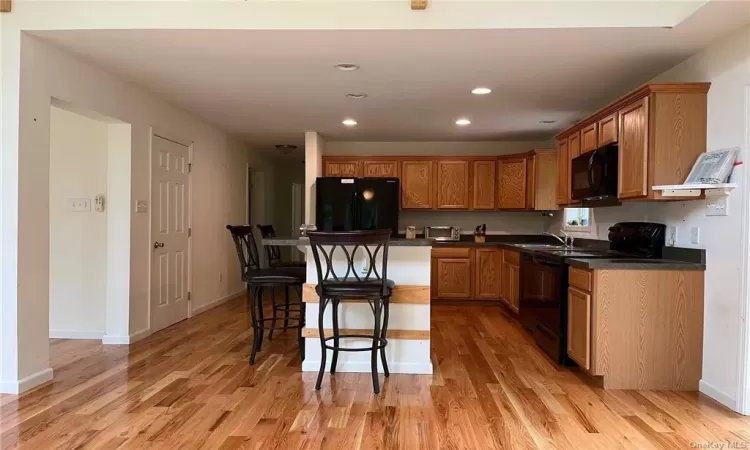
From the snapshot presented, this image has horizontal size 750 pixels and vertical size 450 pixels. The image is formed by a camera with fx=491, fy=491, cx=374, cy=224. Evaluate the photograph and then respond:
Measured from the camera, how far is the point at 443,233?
664cm

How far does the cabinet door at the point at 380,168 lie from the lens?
6.38 m

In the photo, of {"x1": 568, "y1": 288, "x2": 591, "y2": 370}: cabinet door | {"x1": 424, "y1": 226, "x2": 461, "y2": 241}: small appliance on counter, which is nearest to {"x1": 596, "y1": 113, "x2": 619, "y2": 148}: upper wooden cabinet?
{"x1": 568, "y1": 288, "x2": 591, "y2": 370}: cabinet door

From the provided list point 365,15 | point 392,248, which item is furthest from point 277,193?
point 365,15

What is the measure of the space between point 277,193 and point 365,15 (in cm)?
627

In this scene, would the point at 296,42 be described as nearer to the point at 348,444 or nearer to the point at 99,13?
the point at 99,13

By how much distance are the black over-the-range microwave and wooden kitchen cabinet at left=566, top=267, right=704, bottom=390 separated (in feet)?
2.51

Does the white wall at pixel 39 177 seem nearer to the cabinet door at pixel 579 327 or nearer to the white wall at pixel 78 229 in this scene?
the white wall at pixel 78 229

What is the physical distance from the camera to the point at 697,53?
3.08 metres

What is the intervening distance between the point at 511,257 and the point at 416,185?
61.3 inches

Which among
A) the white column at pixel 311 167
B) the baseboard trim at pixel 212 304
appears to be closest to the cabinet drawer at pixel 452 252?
the white column at pixel 311 167

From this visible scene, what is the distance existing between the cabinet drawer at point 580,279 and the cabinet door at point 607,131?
0.98 meters

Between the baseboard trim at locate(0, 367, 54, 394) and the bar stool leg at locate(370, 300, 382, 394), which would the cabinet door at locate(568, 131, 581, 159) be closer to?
the bar stool leg at locate(370, 300, 382, 394)

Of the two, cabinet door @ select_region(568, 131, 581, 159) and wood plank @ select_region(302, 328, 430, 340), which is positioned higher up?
cabinet door @ select_region(568, 131, 581, 159)

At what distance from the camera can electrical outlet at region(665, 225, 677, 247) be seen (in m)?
3.33
